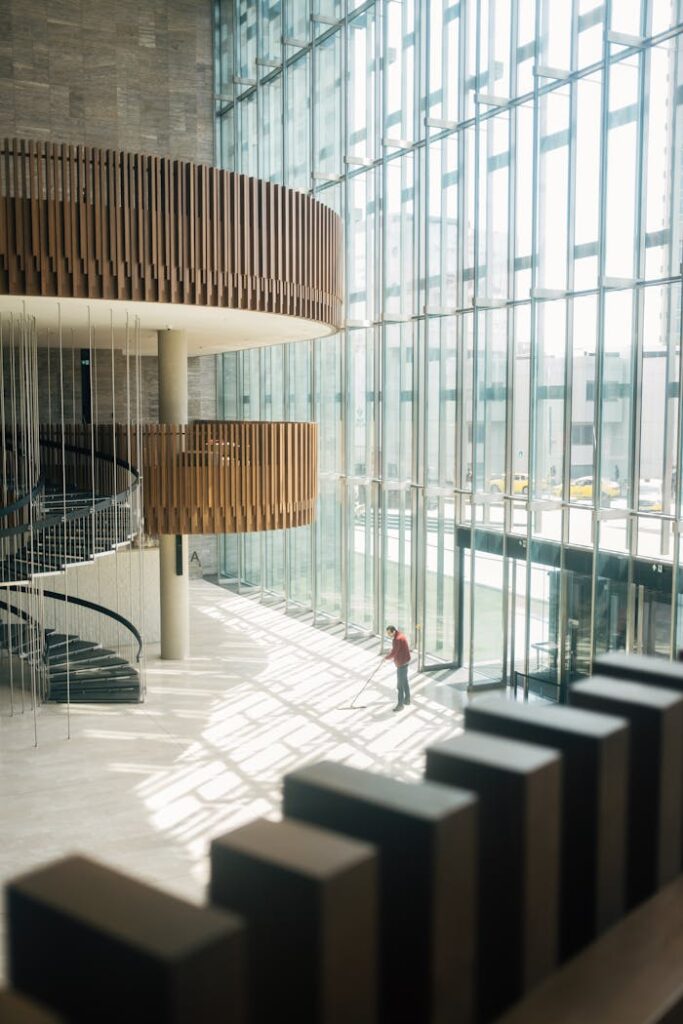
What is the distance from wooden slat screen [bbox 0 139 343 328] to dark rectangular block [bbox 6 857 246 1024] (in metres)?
11.5

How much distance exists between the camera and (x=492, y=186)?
15062mm

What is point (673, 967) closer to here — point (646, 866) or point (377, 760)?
point (646, 866)

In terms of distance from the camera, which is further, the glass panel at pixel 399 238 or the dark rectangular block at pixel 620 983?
the glass panel at pixel 399 238

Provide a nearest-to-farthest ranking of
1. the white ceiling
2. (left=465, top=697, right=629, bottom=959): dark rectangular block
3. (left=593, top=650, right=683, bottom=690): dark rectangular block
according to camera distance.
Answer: (left=465, top=697, right=629, bottom=959): dark rectangular block < (left=593, top=650, right=683, bottom=690): dark rectangular block < the white ceiling

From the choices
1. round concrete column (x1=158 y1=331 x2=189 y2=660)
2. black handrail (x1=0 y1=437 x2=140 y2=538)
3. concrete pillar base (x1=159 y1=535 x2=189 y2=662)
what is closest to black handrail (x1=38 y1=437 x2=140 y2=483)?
black handrail (x1=0 y1=437 x2=140 y2=538)

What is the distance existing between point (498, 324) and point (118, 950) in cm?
1439

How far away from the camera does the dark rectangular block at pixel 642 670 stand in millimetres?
2645

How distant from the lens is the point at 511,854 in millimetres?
2062

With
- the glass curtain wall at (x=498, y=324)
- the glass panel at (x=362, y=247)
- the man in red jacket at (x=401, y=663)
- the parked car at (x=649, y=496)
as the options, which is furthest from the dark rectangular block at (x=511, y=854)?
the glass panel at (x=362, y=247)

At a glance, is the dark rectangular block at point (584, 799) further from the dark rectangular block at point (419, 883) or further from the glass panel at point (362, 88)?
the glass panel at point (362, 88)

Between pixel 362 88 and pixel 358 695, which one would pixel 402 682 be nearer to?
pixel 358 695

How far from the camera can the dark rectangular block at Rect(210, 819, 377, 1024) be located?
1613mm

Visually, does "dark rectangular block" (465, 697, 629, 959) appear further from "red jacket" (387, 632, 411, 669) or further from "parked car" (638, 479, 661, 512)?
"red jacket" (387, 632, 411, 669)

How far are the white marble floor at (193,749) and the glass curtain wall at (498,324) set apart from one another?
187cm
